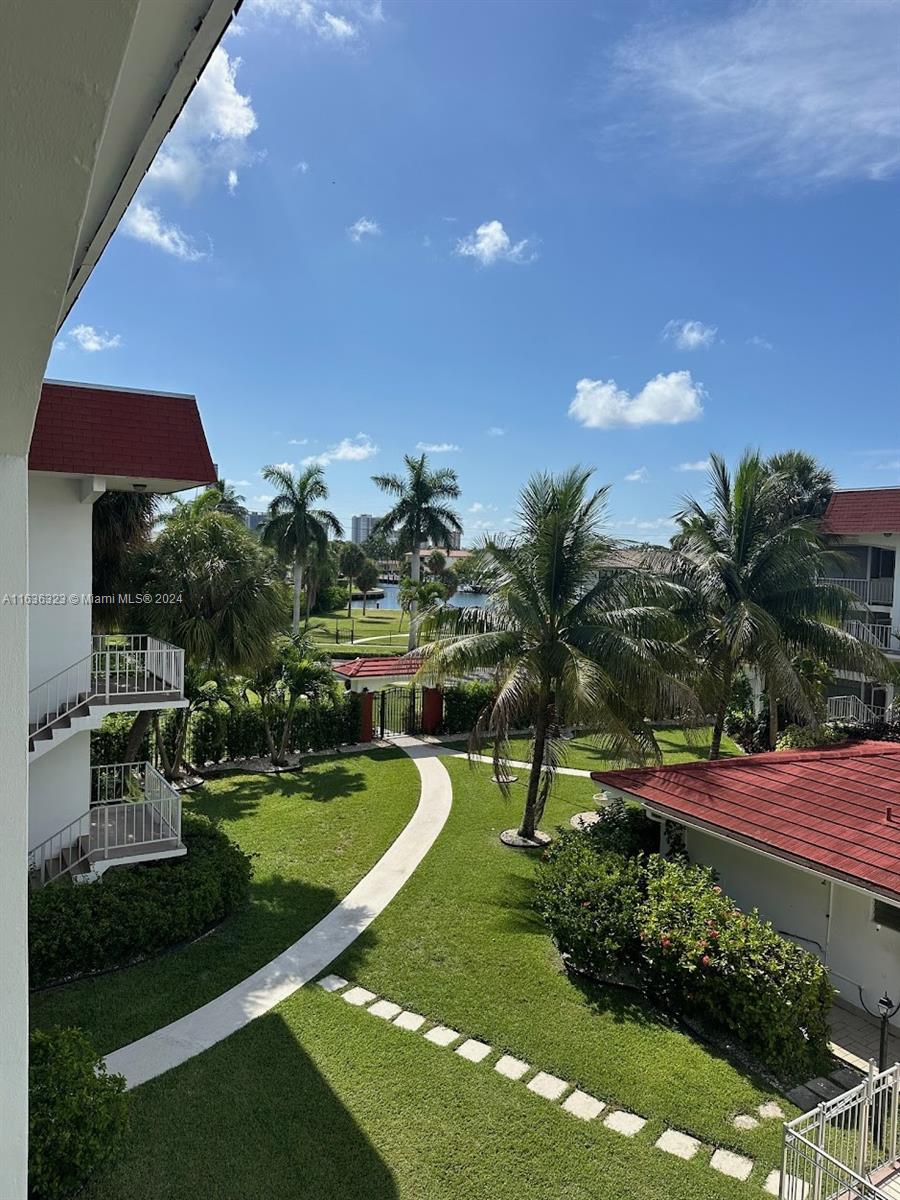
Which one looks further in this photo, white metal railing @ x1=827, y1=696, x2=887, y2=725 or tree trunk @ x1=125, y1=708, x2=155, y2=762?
white metal railing @ x1=827, y1=696, x2=887, y2=725

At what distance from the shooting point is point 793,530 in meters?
15.5

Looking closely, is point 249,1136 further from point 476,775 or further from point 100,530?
point 476,775

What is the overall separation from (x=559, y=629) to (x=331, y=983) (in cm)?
697

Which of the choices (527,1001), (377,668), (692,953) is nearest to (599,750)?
(377,668)

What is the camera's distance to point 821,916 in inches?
367

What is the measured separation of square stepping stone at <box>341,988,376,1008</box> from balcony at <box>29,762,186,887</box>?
11.7ft

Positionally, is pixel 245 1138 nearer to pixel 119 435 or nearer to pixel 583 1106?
pixel 583 1106

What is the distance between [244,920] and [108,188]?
1017 cm

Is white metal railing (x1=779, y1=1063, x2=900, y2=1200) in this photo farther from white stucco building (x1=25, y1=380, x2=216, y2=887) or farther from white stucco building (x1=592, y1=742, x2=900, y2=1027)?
white stucco building (x1=25, y1=380, x2=216, y2=887)

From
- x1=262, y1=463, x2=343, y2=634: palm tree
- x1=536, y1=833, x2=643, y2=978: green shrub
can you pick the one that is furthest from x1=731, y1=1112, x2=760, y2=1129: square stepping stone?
x1=262, y1=463, x2=343, y2=634: palm tree

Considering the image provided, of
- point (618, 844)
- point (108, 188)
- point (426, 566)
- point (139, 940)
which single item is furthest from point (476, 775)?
point (426, 566)

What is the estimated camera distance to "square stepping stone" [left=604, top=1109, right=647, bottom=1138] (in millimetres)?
6418

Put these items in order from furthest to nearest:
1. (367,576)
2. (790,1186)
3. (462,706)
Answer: (367,576) → (462,706) → (790,1186)

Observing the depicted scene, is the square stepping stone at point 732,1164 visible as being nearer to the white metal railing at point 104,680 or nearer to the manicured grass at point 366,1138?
the manicured grass at point 366,1138
